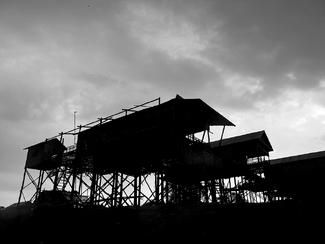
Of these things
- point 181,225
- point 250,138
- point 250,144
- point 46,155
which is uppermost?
point 250,138

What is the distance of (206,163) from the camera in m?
22.8

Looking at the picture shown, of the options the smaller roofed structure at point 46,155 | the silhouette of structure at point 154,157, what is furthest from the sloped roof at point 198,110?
the smaller roofed structure at point 46,155

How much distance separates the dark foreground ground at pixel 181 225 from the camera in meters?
9.70

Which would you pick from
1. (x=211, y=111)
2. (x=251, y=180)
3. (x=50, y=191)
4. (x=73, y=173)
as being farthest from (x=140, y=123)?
(x=251, y=180)

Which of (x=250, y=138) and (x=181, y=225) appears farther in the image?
(x=250, y=138)

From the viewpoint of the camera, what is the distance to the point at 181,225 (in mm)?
11555

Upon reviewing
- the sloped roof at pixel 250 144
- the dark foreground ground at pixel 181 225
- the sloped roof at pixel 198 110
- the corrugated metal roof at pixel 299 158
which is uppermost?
the sloped roof at pixel 198 110

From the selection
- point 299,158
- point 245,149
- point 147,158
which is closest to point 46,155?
point 147,158

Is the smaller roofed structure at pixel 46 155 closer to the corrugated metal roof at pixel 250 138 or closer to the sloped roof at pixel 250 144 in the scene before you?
the sloped roof at pixel 250 144

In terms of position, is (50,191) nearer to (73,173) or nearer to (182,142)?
(73,173)

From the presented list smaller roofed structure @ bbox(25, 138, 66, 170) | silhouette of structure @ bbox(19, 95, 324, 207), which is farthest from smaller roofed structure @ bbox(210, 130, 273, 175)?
smaller roofed structure @ bbox(25, 138, 66, 170)

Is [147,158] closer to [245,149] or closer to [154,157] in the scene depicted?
[154,157]

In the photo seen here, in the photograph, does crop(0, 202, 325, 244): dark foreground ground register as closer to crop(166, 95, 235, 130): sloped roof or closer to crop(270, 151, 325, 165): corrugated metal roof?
crop(166, 95, 235, 130): sloped roof

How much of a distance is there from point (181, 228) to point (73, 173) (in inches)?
801
